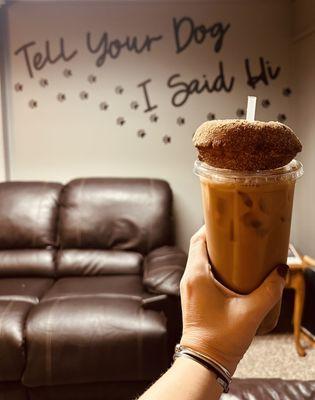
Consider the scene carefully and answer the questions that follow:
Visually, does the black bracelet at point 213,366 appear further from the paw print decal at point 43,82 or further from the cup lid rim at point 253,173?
the paw print decal at point 43,82

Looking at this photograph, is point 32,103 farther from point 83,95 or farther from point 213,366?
point 213,366

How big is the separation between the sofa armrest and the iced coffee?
1.44 m

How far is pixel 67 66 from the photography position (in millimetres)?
3289

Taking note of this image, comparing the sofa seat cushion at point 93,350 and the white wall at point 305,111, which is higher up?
A: the white wall at point 305,111

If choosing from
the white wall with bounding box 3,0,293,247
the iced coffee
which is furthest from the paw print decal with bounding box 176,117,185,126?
the iced coffee

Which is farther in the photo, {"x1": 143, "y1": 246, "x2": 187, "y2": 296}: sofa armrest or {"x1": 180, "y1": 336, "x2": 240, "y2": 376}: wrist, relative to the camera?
{"x1": 143, "y1": 246, "x2": 187, "y2": 296}: sofa armrest

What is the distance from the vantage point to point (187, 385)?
0.70 meters

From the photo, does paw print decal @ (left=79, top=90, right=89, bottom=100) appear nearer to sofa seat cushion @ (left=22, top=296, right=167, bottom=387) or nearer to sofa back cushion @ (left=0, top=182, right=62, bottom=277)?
sofa back cushion @ (left=0, top=182, right=62, bottom=277)

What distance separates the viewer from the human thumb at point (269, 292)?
0.76 m

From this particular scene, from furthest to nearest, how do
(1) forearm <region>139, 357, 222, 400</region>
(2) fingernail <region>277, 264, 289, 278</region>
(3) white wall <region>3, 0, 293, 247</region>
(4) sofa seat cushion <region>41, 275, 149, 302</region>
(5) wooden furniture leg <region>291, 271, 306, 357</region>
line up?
(3) white wall <region>3, 0, 293, 247</region>, (5) wooden furniture leg <region>291, 271, 306, 357</region>, (4) sofa seat cushion <region>41, 275, 149, 302</region>, (2) fingernail <region>277, 264, 289, 278</region>, (1) forearm <region>139, 357, 222, 400</region>

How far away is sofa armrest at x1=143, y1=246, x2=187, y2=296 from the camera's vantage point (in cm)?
230

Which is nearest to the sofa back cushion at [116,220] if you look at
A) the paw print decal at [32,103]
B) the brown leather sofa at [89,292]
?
the brown leather sofa at [89,292]

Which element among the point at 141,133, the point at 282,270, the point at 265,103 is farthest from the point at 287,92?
the point at 282,270

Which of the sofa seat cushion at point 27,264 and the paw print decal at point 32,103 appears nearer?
the sofa seat cushion at point 27,264
